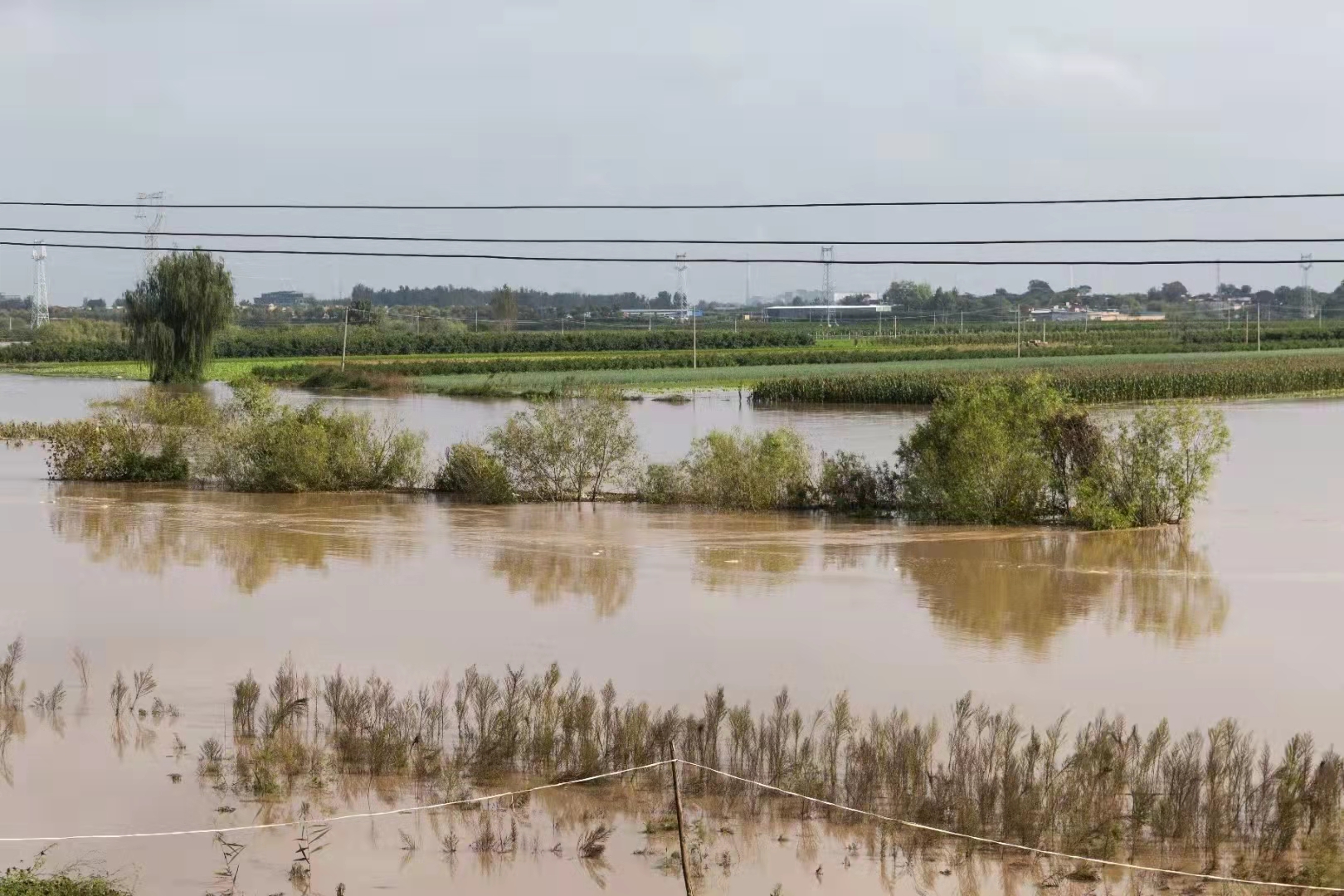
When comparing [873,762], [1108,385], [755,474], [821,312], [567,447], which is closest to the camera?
[873,762]

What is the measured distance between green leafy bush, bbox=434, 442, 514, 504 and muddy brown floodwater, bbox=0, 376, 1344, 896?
1.84 feet

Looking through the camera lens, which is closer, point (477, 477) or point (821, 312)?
point (477, 477)

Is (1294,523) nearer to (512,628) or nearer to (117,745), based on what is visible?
(512,628)

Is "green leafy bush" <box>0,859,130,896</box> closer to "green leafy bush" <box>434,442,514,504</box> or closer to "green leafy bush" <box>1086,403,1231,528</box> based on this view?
"green leafy bush" <box>1086,403,1231,528</box>

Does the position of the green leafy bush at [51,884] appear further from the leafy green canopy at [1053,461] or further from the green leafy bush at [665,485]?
the green leafy bush at [665,485]

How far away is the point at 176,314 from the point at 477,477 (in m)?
42.8

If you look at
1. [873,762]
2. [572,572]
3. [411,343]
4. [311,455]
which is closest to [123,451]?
[311,455]

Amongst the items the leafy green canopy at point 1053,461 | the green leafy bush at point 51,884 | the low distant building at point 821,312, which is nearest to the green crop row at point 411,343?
the low distant building at point 821,312

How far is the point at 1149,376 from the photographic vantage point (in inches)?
1973

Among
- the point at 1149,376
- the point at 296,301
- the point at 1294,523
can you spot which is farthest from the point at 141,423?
the point at 296,301

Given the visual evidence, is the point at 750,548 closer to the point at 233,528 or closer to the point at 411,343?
the point at 233,528

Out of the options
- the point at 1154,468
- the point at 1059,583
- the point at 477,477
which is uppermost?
the point at 1154,468

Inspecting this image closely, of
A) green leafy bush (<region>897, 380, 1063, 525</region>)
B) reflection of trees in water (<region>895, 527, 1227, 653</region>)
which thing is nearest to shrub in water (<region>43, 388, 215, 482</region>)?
green leafy bush (<region>897, 380, 1063, 525</region>)

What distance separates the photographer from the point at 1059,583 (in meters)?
17.2
